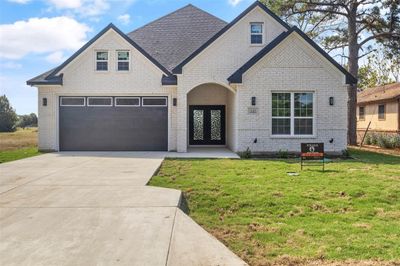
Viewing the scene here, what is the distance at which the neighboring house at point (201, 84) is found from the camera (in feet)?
53.3

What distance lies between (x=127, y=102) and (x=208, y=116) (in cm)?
510

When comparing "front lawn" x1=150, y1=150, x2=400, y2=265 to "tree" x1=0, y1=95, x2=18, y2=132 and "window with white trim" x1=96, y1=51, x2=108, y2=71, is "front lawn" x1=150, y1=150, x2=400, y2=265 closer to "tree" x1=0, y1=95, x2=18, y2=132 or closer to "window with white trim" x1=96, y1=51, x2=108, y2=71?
"window with white trim" x1=96, y1=51, x2=108, y2=71

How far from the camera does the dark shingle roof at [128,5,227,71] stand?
2033cm

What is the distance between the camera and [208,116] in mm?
21172

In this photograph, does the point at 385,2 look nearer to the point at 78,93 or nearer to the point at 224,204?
the point at 78,93

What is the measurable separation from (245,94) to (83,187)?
9.62m

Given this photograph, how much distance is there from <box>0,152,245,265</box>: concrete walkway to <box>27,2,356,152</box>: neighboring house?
8.63m

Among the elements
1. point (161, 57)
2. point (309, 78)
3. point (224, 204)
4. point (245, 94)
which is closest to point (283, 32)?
point (309, 78)

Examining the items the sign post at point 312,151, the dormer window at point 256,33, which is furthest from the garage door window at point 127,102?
the sign post at point 312,151

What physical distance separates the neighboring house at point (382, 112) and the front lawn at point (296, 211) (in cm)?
1692

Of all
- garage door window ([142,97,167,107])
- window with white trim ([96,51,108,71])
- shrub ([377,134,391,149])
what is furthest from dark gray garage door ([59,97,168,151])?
shrub ([377,134,391,149])

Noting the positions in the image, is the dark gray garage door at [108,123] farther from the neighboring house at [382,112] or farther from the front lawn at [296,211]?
the neighboring house at [382,112]

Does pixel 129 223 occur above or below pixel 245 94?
below

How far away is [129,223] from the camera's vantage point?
5719mm
